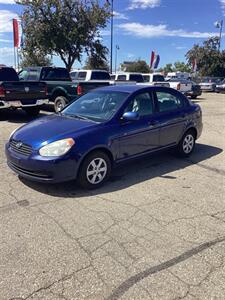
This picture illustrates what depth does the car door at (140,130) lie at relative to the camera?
18.5 ft

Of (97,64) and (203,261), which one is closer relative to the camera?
(203,261)

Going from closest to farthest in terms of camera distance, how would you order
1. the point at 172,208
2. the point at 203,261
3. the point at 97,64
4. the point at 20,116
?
the point at 203,261, the point at 172,208, the point at 20,116, the point at 97,64

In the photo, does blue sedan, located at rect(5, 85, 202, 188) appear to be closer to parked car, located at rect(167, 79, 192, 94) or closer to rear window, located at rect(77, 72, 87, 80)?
rear window, located at rect(77, 72, 87, 80)

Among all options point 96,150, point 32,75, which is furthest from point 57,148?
point 32,75

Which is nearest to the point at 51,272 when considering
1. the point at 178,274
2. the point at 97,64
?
the point at 178,274

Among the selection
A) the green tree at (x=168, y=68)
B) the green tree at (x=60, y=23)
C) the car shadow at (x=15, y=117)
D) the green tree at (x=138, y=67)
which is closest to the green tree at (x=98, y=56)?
the green tree at (x=60, y=23)

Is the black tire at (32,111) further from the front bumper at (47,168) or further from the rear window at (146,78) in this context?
the rear window at (146,78)

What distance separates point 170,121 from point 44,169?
9.47ft

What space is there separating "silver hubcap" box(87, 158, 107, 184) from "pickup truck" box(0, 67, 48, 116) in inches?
273

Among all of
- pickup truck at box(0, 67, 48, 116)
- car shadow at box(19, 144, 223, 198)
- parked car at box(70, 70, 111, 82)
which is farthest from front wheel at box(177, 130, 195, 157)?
parked car at box(70, 70, 111, 82)

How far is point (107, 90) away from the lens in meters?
6.38

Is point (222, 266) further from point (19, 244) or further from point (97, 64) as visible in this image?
point (97, 64)

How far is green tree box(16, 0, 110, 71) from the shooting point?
26.4 m

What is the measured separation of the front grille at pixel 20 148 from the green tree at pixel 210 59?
51135 millimetres
